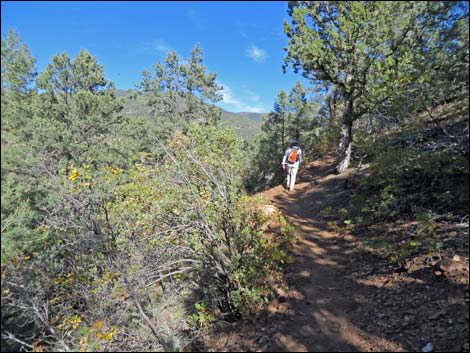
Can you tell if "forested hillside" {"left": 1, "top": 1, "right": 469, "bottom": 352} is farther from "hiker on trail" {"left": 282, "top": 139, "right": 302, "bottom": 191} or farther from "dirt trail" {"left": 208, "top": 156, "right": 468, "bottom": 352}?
"hiker on trail" {"left": 282, "top": 139, "right": 302, "bottom": 191}

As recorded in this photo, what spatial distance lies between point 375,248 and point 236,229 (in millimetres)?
2752

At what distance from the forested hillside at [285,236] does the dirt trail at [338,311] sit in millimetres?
24

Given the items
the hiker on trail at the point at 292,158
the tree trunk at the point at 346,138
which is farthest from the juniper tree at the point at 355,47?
the hiker on trail at the point at 292,158

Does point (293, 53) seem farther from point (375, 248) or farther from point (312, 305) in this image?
point (312, 305)

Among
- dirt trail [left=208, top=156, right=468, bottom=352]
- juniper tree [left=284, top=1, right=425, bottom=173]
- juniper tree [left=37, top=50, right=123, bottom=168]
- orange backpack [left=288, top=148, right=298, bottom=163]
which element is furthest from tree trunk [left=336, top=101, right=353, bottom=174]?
juniper tree [left=37, top=50, right=123, bottom=168]

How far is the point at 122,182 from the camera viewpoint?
812cm

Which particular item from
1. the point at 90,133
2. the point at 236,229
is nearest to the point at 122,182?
the point at 236,229

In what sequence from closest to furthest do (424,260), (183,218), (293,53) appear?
(424,260)
(183,218)
(293,53)

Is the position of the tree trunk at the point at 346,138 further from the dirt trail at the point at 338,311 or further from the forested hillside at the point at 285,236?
the dirt trail at the point at 338,311

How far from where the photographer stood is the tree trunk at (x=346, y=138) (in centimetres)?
1003

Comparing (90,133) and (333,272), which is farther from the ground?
(90,133)

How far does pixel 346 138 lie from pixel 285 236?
19.8ft

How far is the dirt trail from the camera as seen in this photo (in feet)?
11.7

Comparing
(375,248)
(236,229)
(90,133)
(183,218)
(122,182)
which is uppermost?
(90,133)
